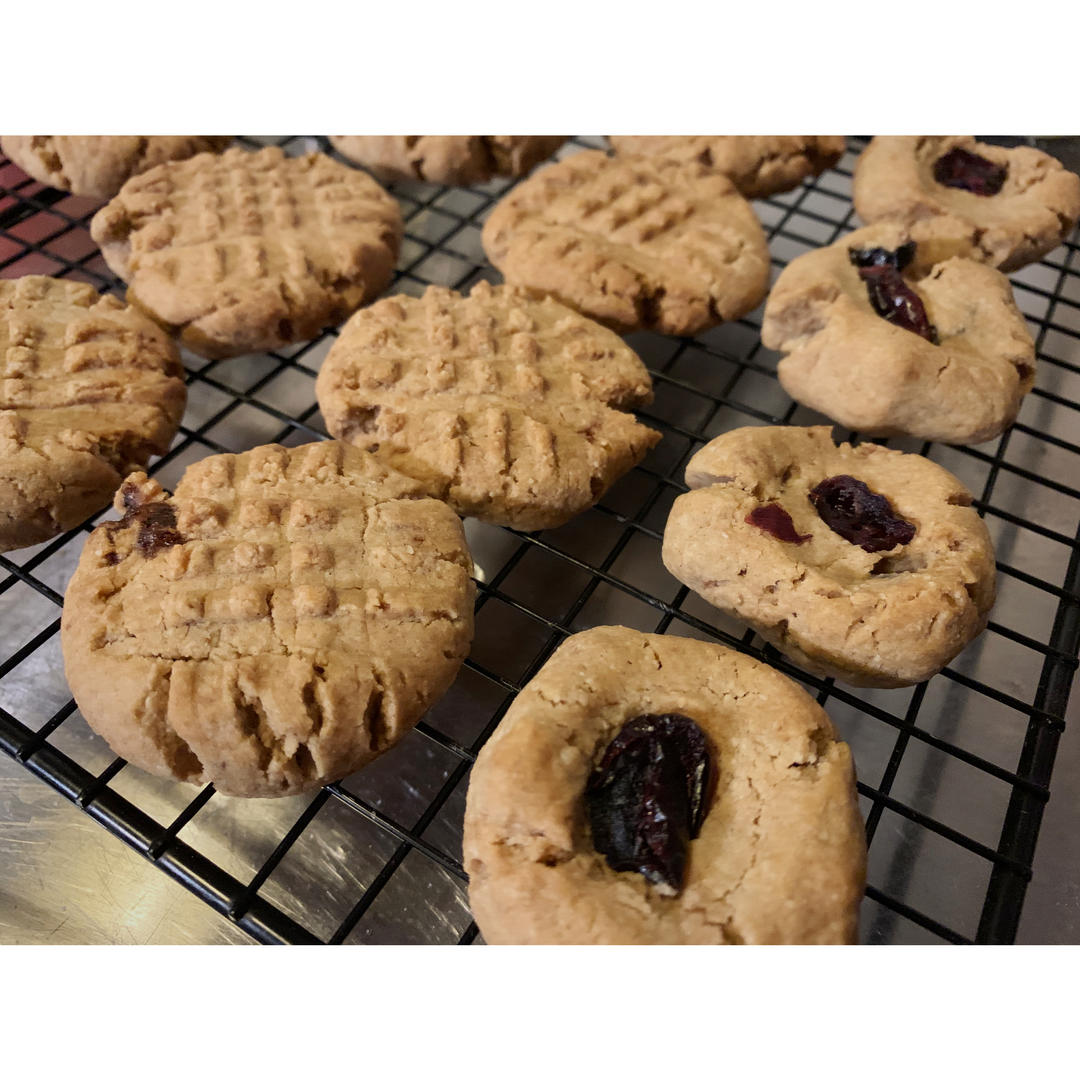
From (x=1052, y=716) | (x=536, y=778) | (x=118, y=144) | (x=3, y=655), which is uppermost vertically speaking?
(x=118, y=144)

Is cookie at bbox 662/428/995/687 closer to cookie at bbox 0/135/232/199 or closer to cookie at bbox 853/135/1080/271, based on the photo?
cookie at bbox 853/135/1080/271

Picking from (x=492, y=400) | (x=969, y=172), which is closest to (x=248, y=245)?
(x=492, y=400)

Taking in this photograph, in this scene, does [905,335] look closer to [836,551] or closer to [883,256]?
[883,256]

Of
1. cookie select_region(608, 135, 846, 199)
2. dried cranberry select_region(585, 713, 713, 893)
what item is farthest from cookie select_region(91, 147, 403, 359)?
dried cranberry select_region(585, 713, 713, 893)

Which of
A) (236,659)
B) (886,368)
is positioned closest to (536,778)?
(236,659)

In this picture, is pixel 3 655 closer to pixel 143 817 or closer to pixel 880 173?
pixel 143 817

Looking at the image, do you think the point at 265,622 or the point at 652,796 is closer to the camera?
the point at 652,796

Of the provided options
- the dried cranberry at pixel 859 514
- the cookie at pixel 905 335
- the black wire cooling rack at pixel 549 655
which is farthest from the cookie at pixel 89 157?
the dried cranberry at pixel 859 514
